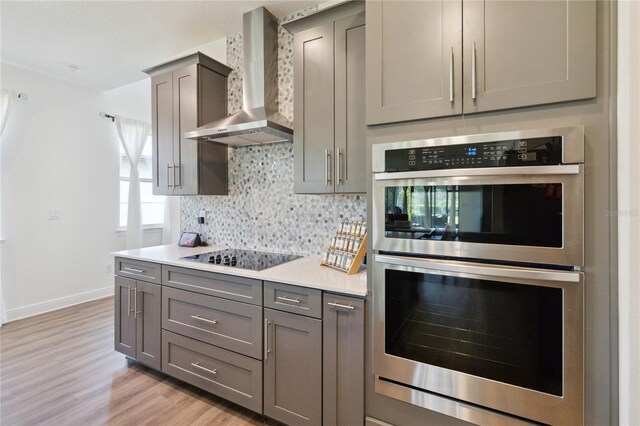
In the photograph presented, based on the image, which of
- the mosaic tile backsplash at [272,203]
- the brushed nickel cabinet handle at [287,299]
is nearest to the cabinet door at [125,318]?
the mosaic tile backsplash at [272,203]

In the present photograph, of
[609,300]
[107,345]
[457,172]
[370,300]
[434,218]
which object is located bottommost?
[107,345]

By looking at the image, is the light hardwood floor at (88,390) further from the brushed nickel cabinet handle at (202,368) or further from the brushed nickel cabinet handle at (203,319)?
the brushed nickel cabinet handle at (203,319)

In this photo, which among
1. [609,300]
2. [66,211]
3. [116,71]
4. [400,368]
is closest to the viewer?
[609,300]

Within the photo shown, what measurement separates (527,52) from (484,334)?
1.14 m

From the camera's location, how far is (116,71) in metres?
3.49

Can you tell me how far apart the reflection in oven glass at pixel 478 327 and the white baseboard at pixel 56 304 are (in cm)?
424

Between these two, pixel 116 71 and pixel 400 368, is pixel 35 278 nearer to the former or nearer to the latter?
pixel 116 71

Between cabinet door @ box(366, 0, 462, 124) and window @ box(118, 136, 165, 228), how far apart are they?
393 centimetres

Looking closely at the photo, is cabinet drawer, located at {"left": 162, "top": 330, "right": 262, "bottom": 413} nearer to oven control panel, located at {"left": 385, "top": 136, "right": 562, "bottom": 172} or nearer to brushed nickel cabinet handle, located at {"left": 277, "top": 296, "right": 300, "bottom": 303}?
brushed nickel cabinet handle, located at {"left": 277, "top": 296, "right": 300, "bottom": 303}

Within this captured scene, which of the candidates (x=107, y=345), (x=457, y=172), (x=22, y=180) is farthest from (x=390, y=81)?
(x=22, y=180)

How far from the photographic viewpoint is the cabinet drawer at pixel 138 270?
2260 mm

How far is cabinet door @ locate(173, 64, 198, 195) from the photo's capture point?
102 inches

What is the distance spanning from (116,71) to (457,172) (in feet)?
13.0

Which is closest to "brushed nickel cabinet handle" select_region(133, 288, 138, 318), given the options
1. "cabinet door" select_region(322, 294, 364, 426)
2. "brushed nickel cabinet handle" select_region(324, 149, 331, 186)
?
"cabinet door" select_region(322, 294, 364, 426)
